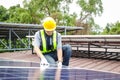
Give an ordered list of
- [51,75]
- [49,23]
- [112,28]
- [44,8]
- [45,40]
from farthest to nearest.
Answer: [112,28] < [44,8] < [45,40] < [49,23] < [51,75]

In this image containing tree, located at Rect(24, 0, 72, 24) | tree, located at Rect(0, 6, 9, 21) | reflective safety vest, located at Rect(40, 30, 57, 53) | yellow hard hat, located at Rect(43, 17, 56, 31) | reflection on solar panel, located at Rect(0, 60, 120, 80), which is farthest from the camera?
tree, located at Rect(0, 6, 9, 21)

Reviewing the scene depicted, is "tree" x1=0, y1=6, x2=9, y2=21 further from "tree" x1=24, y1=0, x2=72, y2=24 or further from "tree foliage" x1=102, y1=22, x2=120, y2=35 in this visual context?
"tree foliage" x1=102, y1=22, x2=120, y2=35

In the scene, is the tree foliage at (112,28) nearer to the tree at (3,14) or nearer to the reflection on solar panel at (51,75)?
the tree at (3,14)

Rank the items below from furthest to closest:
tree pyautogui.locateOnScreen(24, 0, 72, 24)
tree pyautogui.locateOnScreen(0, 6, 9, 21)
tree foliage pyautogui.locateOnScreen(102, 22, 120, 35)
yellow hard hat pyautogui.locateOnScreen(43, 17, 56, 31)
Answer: tree foliage pyautogui.locateOnScreen(102, 22, 120, 35), tree pyautogui.locateOnScreen(0, 6, 9, 21), tree pyautogui.locateOnScreen(24, 0, 72, 24), yellow hard hat pyautogui.locateOnScreen(43, 17, 56, 31)

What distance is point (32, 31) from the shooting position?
19.2m

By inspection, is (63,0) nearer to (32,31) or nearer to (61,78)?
(32,31)

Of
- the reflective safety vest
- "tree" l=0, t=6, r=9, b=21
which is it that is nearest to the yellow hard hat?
the reflective safety vest

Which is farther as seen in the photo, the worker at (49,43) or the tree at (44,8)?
the tree at (44,8)

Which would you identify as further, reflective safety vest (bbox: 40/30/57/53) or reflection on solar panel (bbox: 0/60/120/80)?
reflective safety vest (bbox: 40/30/57/53)

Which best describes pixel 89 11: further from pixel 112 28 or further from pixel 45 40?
pixel 45 40

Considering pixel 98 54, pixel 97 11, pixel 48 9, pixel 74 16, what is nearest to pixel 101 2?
pixel 97 11

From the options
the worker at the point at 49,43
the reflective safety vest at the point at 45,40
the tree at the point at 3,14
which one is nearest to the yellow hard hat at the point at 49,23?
the worker at the point at 49,43

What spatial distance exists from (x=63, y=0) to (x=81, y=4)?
2.16 m

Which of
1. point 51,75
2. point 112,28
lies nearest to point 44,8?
point 112,28
